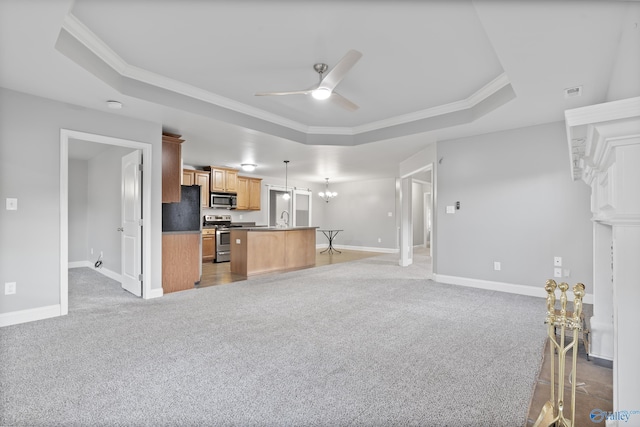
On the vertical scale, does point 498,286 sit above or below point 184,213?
below

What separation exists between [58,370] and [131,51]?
2.66 m

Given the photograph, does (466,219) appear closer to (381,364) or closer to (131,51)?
(381,364)

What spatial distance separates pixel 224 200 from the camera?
25.3 ft

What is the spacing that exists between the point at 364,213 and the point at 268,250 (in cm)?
468

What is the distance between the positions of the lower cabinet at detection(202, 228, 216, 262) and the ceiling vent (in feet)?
22.3

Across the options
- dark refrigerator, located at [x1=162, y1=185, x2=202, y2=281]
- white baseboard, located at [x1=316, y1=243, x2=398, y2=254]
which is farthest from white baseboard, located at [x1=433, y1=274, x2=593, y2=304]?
white baseboard, located at [x1=316, y1=243, x2=398, y2=254]

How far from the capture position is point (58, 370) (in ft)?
6.89

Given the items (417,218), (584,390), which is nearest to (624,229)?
(584,390)

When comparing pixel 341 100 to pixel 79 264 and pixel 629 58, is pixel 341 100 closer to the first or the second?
pixel 629 58

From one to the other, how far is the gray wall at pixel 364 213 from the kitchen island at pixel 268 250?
340cm

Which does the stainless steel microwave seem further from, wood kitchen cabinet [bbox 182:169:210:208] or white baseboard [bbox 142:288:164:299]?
white baseboard [bbox 142:288:164:299]

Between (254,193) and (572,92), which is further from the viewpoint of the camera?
(254,193)

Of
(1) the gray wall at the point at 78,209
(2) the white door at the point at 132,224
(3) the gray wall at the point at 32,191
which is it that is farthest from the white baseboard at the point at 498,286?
(1) the gray wall at the point at 78,209

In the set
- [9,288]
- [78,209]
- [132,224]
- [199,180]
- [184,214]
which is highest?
[199,180]
